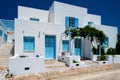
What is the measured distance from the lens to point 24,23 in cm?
1453

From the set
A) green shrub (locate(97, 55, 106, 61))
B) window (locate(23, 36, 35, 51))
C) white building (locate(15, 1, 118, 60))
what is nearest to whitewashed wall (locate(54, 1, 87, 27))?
white building (locate(15, 1, 118, 60))

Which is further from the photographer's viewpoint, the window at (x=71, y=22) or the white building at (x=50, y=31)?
the window at (x=71, y=22)

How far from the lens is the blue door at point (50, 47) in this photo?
52.9 feet

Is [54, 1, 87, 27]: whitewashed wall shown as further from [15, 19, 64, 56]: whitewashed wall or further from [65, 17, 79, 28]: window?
[15, 19, 64, 56]: whitewashed wall

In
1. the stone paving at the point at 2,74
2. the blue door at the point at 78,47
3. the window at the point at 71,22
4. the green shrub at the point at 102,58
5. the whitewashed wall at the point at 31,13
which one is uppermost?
the whitewashed wall at the point at 31,13

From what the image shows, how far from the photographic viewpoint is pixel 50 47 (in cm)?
1636

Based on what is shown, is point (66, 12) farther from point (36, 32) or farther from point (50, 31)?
point (36, 32)

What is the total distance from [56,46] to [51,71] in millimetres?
4873

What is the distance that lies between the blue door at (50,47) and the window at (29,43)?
179cm

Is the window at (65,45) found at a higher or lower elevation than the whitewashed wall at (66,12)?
lower

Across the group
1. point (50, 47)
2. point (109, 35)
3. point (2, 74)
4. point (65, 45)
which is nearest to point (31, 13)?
point (50, 47)

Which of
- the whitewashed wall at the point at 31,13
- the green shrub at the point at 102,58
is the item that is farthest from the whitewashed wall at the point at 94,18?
the green shrub at the point at 102,58

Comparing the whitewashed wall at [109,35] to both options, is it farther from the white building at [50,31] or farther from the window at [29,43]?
the window at [29,43]

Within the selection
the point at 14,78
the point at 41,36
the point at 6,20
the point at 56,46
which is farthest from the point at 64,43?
the point at 6,20
